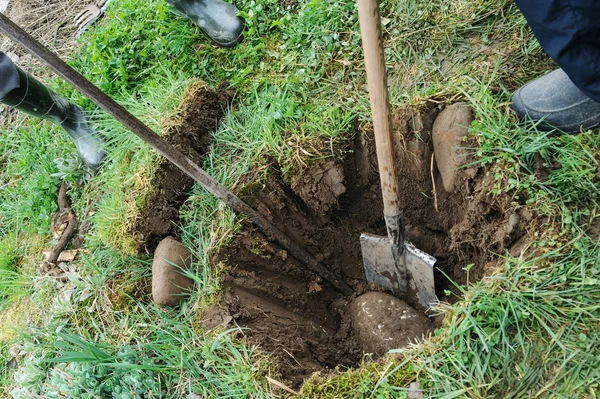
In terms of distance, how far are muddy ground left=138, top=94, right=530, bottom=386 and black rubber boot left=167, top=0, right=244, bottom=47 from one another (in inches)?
25.8

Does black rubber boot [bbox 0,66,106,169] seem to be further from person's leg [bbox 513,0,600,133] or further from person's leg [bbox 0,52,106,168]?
person's leg [bbox 513,0,600,133]

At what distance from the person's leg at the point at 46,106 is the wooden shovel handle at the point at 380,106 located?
1821 mm

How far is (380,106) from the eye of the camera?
1792mm

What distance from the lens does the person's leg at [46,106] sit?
272cm

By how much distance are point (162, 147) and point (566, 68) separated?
154 centimetres

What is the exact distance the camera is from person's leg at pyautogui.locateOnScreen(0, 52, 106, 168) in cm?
272

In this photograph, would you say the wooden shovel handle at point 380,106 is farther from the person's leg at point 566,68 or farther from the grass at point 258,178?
→ the person's leg at point 566,68

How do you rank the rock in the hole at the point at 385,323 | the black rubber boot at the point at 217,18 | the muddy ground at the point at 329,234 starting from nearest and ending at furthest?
the muddy ground at the point at 329,234
the rock in the hole at the point at 385,323
the black rubber boot at the point at 217,18

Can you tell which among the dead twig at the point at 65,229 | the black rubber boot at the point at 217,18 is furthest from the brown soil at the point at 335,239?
the dead twig at the point at 65,229

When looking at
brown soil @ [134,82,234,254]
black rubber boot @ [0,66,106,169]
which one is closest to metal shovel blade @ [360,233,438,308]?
brown soil @ [134,82,234,254]

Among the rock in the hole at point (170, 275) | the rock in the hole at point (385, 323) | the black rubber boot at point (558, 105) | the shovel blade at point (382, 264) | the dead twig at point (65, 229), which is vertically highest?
the dead twig at point (65, 229)

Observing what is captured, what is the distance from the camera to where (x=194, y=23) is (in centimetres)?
318

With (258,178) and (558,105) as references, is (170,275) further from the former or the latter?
(558,105)

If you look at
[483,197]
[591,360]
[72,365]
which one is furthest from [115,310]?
[591,360]
